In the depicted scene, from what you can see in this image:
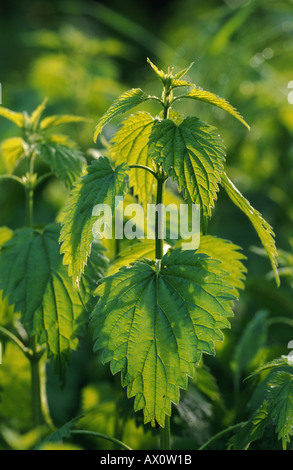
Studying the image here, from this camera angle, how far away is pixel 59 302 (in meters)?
1.08

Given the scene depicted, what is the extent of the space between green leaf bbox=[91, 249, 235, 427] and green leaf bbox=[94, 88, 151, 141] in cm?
24

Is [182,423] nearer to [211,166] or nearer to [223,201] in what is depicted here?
[211,166]

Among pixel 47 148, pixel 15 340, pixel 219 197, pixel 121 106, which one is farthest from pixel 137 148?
pixel 219 197

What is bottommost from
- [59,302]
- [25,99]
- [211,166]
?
[59,302]

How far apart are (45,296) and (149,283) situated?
0.21 meters

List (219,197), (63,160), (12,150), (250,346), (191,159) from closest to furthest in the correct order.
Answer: (191,159) → (63,160) → (12,150) → (250,346) → (219,197)

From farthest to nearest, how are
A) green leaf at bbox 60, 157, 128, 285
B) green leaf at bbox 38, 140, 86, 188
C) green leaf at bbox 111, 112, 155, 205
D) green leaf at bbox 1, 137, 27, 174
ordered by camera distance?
green leaf at bbox 1, 137, 27, 174, green leaf at bbox 38, 140, 86, 188, green leaf at bbox 111, 112, 155, 205, green leaf at bbox 60, 157, 128, 285

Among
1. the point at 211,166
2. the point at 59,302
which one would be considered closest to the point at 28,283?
the point at 59,302

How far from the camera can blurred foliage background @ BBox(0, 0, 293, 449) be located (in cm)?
131

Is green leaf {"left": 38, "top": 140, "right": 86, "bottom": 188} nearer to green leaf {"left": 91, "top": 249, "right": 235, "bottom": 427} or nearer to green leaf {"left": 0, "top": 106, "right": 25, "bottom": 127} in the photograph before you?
green leaf {"left": 0, "top": 106, "right": 25, "bottom": 127}

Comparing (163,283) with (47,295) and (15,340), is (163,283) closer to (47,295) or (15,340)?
(47,295)

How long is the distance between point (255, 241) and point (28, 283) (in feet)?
3.56

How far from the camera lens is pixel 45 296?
42.4 inches

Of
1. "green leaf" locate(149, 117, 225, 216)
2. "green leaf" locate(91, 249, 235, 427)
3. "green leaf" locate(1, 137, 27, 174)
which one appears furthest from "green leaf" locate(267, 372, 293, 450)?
"green leaf" locate(1, 137, 27, 174)
